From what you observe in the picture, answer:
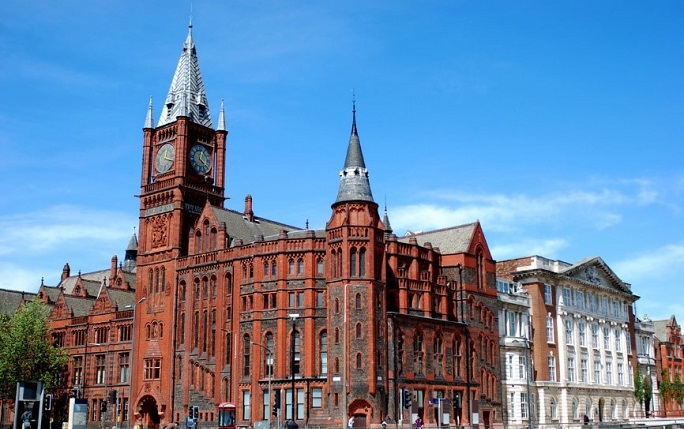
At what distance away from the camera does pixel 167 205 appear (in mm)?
95312

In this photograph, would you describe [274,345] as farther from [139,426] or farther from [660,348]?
[660,348]

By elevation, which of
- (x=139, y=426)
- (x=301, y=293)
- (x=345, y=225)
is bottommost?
(x=139, y=426)

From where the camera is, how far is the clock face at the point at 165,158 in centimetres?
9705

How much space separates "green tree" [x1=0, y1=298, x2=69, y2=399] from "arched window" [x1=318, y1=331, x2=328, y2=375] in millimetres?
32612

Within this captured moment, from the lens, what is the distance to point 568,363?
102250mm

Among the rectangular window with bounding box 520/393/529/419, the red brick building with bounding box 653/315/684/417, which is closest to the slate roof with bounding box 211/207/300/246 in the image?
the rectangular window with bounding box 520/393/529/419

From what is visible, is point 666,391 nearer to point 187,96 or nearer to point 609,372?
point 609,372

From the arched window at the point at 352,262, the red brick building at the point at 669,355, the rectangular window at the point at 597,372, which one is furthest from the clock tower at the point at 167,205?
the red brick building at the point at 669,355

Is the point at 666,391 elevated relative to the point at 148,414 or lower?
elevated

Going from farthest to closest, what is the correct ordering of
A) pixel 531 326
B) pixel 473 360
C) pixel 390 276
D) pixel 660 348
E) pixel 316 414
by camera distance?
1. pixel 660 348
2. pixel 531 326
3. pixel 473 360
4. pixel 390 276
5. pixel 316 414

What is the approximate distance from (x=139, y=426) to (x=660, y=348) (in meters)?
85.8

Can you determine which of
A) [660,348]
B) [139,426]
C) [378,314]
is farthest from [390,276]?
[660,348]

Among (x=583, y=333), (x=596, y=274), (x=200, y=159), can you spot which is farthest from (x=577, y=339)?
(x=200, y=159)

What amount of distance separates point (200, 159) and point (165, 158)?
3973mm
